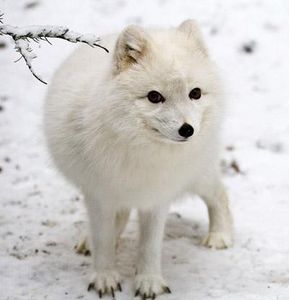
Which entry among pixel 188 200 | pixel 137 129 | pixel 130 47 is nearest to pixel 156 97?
pixel 137 129

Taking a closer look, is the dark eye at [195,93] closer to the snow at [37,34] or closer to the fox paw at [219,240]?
the snow at [37,34]

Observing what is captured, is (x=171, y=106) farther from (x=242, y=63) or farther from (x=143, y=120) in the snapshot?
(x=242, y=63)

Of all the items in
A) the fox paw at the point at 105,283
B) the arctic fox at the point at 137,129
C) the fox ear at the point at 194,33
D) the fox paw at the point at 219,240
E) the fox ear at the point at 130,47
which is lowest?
the fox paw at the point at 105,283

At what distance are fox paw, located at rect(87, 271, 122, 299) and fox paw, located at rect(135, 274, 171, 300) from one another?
5.9 inches

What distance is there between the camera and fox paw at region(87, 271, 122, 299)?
4793 mm

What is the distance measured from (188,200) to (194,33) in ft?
7.58

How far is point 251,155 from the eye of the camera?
7.16 m

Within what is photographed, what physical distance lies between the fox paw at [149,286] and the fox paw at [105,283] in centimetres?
15

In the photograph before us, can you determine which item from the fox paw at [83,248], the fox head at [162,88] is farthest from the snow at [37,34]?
the fox paw at [83,248]

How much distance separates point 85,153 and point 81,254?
127cm

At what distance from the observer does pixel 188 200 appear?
6406 mm

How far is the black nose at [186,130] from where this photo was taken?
3.90m

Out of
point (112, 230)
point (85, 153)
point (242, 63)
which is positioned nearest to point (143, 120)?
point (85, 153)

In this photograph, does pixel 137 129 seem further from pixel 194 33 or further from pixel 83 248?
pixel 83 248
